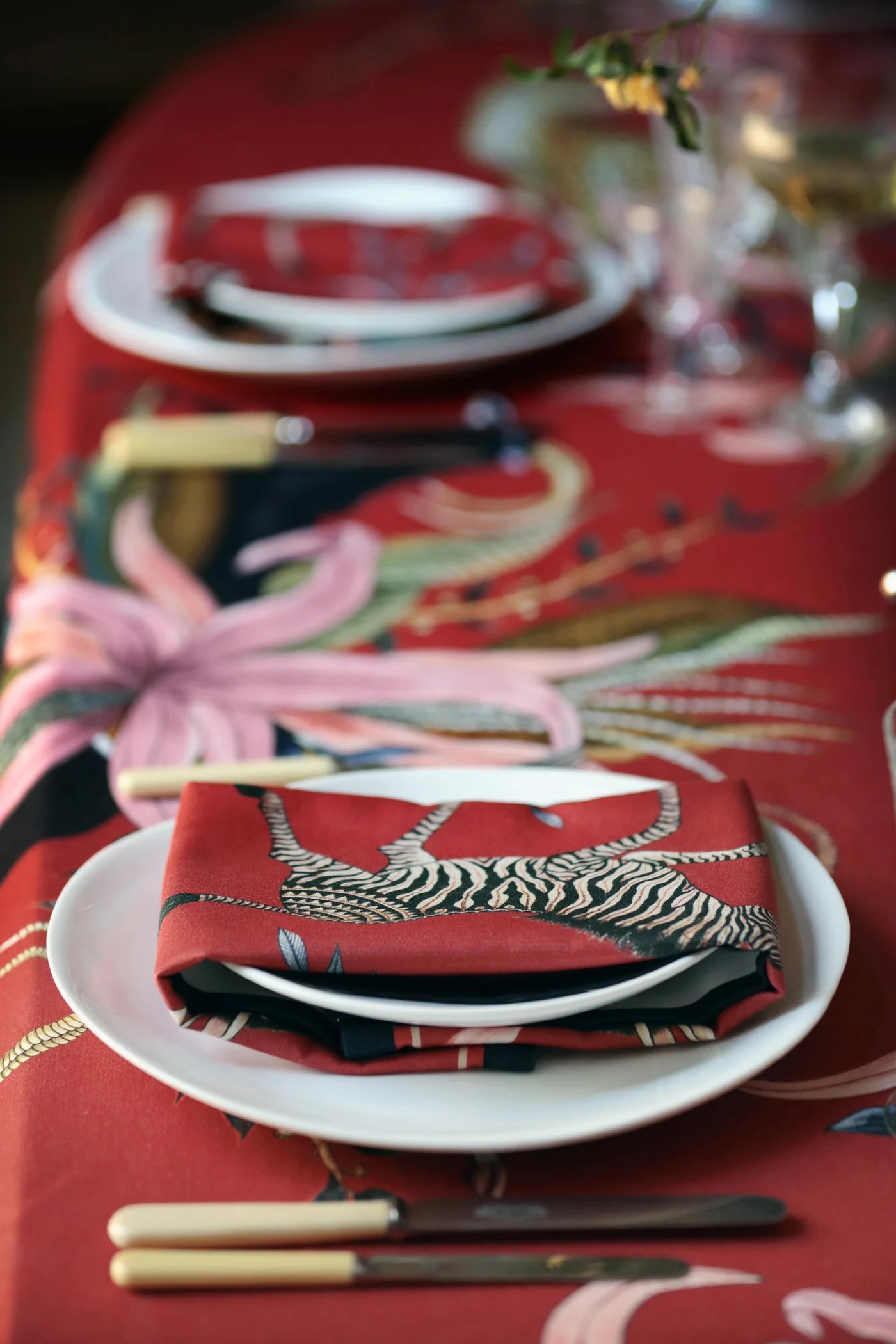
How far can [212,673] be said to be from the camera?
2.18 ft

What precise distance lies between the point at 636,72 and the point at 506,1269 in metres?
0.49

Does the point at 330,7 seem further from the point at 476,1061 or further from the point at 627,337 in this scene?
the point at 476,1061

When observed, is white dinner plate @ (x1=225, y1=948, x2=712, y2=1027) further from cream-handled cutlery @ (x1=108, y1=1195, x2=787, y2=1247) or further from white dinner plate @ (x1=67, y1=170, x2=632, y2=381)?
white dinner plate @ (x1=67, y1=170, x2=632, y2=381)

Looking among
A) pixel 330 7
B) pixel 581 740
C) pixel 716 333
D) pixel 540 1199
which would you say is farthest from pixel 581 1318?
pixel 330 7

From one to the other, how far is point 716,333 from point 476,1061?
64 cm

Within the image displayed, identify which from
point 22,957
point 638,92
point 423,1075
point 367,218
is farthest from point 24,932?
point 367,218

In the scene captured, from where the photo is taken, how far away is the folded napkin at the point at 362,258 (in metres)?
0.92

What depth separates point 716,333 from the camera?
943 mm

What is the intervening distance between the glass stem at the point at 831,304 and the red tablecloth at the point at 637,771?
7 centimetres

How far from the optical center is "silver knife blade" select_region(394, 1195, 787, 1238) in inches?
15.5

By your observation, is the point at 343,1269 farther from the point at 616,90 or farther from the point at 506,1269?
the point at 616,90

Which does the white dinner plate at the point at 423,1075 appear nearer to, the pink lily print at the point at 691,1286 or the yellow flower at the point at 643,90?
the pink lily print at the point at 691,1286

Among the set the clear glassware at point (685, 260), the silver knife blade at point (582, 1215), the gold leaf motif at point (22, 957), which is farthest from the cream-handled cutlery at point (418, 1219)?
the clear glassware at point (685, 260)

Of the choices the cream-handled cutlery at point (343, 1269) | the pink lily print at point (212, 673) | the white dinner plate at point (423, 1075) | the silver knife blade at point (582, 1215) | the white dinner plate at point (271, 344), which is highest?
the white dinner plate at point (271, 344)
